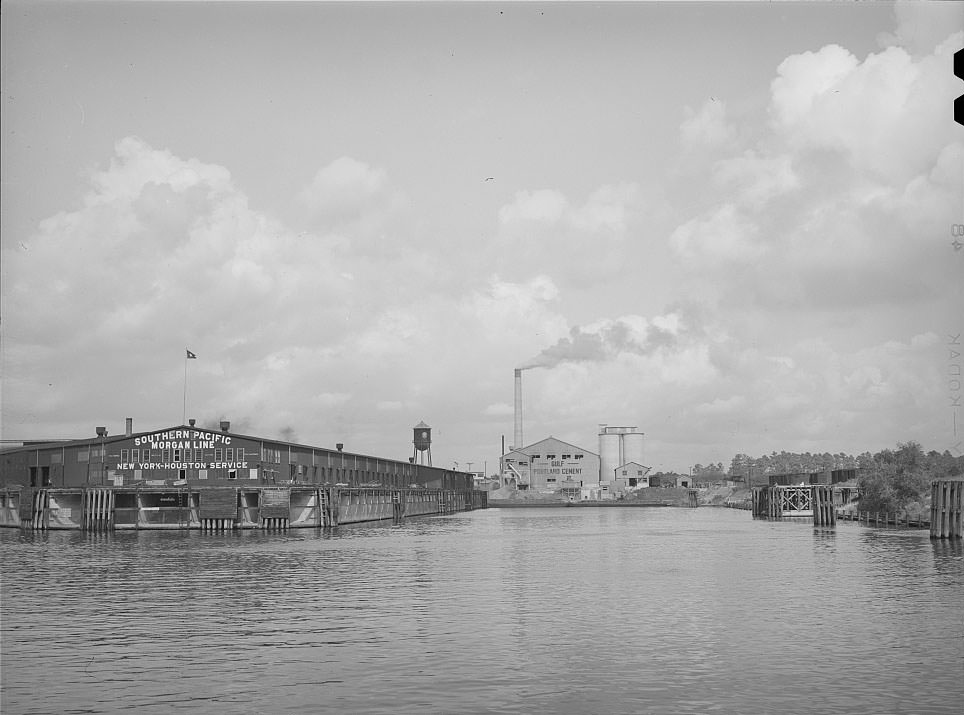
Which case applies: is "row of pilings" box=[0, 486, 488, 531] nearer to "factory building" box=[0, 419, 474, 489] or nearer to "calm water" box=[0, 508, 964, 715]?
"factory building" box=[0, 419, 474, 489]

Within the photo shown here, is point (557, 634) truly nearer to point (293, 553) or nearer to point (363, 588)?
point (363, 588)

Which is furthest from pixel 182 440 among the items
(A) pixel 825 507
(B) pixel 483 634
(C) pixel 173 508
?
(B) pixel 483 634

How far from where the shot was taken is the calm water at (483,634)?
26.3 meters

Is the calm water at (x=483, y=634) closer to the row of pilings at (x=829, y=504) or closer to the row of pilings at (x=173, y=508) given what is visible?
the row of pilings at (x=829, y=504)

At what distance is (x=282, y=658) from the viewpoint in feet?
103

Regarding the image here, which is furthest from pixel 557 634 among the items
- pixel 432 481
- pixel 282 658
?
pixel 432 481

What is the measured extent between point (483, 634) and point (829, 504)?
80813mm

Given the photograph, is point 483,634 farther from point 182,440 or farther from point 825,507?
point 825,507

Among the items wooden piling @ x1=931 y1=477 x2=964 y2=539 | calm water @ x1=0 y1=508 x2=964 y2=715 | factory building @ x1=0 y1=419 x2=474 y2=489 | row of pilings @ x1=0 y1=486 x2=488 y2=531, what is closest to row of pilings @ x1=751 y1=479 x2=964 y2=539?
wooden piling @ x1=931 y1=477 x2=964 y2=539

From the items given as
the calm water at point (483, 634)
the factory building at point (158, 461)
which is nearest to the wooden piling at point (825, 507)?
the calm water at point (483, 634)

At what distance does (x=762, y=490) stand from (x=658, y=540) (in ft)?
241

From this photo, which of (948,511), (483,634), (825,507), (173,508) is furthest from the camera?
(825,507)

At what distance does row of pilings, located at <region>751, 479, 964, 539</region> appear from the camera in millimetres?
79125

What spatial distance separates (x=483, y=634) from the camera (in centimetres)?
3581
